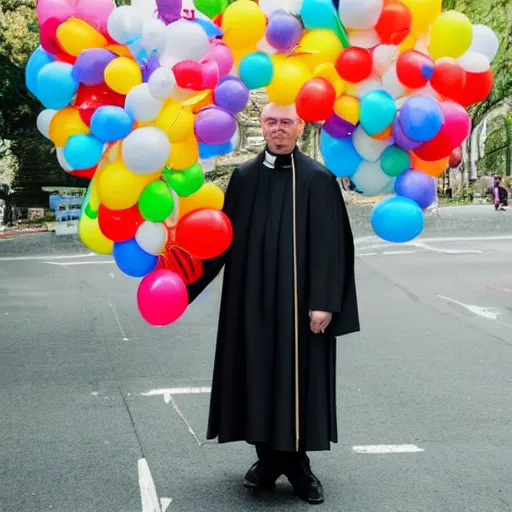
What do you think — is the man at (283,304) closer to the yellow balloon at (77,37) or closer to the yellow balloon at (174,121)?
the yellow balloon at (174,121)

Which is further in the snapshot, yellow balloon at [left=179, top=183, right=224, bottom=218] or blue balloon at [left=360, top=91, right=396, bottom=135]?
yellow balloon at [left=179, top=183, right=224, bottom=218]

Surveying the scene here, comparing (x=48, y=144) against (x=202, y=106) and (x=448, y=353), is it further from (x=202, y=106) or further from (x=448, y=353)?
(x=202, y=106)

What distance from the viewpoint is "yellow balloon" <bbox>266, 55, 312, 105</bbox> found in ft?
13.8

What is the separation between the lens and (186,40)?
4023mm

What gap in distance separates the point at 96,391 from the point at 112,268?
8067 mm

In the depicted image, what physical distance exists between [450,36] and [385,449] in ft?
8.01

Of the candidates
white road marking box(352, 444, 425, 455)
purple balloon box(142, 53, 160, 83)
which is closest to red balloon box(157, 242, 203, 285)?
purple balloon box(142, 53, 160, 83)

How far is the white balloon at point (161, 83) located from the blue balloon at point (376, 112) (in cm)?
89

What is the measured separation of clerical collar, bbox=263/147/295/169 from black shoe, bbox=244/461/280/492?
4.88 ft

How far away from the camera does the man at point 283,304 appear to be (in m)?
4.36

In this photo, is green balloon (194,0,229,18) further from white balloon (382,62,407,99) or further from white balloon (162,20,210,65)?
white balloon (382,62,407,99)

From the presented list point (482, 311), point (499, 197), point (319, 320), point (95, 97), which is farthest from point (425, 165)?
point (499, 197)

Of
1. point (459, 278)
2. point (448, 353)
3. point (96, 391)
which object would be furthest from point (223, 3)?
point (459, 278)

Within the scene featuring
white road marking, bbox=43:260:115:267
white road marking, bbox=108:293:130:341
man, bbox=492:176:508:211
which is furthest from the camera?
man, bbox=492:176:508:211
